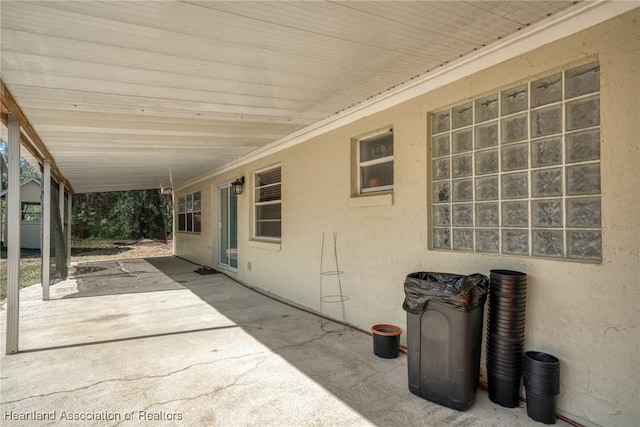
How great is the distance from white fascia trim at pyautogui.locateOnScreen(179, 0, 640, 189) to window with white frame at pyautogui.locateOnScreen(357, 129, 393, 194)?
0.33 m

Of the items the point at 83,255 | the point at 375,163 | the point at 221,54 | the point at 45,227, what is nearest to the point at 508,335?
the point at 375,163

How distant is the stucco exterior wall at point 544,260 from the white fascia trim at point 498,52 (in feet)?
0.19

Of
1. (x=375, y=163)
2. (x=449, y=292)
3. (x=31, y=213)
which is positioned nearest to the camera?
(x=449, y=292)

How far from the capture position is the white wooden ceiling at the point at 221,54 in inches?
88.7

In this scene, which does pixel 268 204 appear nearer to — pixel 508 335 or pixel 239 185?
pixel 239 185

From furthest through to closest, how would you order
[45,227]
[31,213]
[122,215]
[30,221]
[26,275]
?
1. [122,215]
2. [31,213]
3. [30,221]
4. [26,275]
5. [45,227]

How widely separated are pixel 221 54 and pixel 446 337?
2737 millimetres

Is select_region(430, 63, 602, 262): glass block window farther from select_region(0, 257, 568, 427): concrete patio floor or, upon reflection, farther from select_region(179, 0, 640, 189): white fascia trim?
select_region(0, 257, 568, 427): concrete patio floor

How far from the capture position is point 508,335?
2592 millimetres

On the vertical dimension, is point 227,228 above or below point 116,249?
above

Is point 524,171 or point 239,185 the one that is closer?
point 524,171

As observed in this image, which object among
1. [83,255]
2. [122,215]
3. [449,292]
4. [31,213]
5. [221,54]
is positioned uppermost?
[221,54]

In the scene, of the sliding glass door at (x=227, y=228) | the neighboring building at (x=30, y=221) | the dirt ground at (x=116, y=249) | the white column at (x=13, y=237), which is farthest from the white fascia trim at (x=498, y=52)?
the neighboring building at (x=30, y=221)

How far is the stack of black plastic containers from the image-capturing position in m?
2.58
